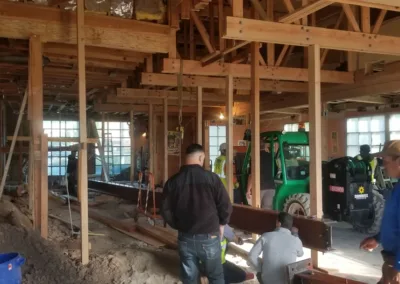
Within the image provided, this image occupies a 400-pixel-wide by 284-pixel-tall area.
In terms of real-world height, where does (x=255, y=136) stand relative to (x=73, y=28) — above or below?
below

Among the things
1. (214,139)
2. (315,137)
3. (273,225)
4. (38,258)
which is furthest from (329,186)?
(214,139)

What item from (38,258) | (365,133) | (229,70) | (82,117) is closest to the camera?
(38,258)

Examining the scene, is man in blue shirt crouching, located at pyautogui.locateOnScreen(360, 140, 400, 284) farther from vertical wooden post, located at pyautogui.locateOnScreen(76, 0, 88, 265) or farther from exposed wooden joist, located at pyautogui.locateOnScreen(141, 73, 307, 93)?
exposed wooden joist, located at pyautogui.locateOnScreen(141, 73, 307, 93)

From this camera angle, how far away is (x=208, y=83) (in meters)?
7.69

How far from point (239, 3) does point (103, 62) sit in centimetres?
328

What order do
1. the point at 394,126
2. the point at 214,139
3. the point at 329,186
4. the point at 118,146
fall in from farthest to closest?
the point at 118,146
the point at 214,139
the point at 394,126
the point at 329,186

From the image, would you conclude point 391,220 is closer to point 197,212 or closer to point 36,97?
point 197,212

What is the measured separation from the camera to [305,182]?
23.0 feet

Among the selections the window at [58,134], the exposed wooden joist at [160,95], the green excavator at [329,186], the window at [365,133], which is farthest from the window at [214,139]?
the green excavator at [329,186]

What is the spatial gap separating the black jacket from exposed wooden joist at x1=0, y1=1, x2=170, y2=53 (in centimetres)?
271

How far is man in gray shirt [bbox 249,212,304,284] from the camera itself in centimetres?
336

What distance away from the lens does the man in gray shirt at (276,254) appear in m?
3.36

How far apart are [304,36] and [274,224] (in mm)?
2223

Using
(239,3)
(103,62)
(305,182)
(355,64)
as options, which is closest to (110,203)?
(103,62)
